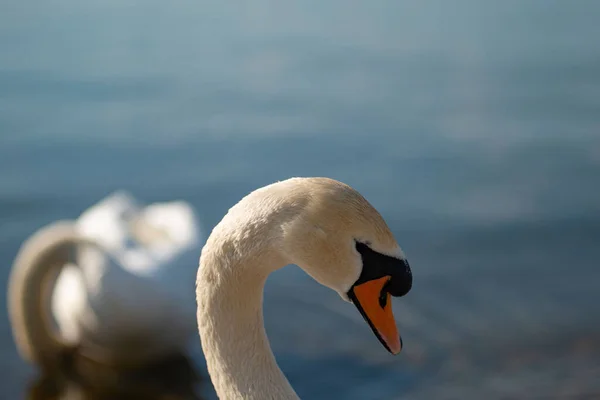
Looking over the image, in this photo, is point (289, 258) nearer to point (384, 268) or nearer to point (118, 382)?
point (384, 268)

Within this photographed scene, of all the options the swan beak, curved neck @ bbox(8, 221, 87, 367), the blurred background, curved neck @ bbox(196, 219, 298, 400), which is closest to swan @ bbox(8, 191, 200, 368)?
curved neck @ bbox(8, 221, 87, 367)

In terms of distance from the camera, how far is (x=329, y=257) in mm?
2264

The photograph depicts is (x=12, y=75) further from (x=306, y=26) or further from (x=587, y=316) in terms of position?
(x=587, y=316)

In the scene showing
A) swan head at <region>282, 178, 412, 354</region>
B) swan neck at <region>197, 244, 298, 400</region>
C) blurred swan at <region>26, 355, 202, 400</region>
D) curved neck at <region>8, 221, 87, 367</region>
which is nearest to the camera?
swan head at <region>282, 178, 412, 354</region>

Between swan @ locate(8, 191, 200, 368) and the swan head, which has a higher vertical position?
the swan head

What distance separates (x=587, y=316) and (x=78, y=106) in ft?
15.5

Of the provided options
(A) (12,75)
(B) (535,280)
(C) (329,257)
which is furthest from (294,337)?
(A) (12,75)

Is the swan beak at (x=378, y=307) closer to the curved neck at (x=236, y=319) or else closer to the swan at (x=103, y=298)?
the curved neck at (x=236, y=319)

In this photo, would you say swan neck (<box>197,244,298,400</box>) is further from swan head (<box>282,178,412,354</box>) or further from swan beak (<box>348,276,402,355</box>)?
swan beak (<box>348,276,402,355</box>)

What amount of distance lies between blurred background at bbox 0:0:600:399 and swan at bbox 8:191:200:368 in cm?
26

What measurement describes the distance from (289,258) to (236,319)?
244mm

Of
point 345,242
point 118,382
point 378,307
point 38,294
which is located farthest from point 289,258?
point 38,294

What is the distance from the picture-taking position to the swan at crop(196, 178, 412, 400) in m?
2.22

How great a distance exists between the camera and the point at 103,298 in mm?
4715
